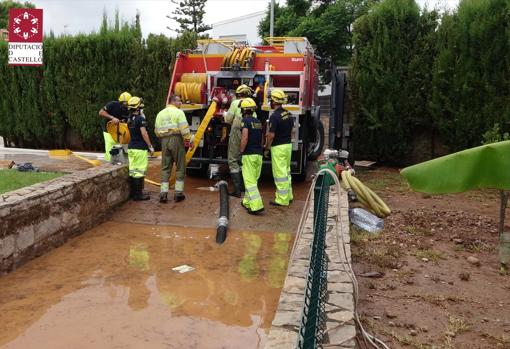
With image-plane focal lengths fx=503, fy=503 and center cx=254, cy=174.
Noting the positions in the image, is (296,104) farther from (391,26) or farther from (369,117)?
(391,26)

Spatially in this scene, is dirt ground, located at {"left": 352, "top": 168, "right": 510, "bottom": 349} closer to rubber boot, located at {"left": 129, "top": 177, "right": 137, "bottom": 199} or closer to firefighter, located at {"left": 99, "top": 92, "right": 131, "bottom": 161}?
rubber boot, located at {"left": 129, "top": 177, "right": 137, "bottom": 199}

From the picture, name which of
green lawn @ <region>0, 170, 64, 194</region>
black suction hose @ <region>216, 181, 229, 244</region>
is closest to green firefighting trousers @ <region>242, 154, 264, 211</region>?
black suction hose @ <region>216, 181, 229, 244</region>

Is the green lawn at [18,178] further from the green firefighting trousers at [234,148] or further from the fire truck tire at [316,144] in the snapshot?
the fire truck tire at [316,144]

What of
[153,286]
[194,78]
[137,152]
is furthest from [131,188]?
[153,286]

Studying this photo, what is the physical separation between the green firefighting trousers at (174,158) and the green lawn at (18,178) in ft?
7.22

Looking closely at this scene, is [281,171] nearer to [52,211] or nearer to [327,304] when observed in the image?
[52,211]

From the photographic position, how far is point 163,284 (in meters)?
4.74

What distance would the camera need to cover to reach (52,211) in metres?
5.66

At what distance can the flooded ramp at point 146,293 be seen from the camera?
371cm

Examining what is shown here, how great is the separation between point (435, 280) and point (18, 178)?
6.83 m

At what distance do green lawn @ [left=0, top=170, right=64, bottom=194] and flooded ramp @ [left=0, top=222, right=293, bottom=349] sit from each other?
227cm

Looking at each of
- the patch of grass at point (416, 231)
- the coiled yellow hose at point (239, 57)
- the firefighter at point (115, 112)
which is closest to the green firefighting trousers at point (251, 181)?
the patch of grass at point (416, 231)

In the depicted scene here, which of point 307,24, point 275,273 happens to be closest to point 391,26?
point 275,273

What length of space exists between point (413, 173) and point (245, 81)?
20.4 feet
